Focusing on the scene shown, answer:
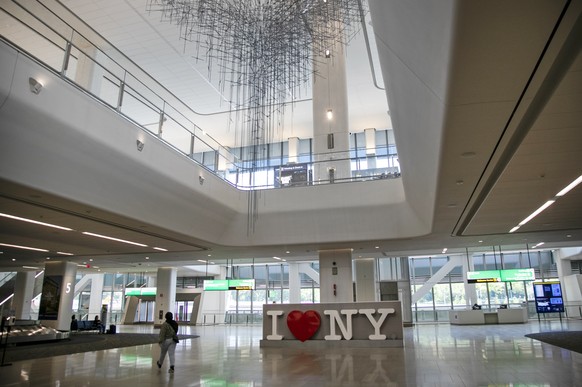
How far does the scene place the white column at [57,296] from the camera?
857 inches

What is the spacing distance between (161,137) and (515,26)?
943 centimetres

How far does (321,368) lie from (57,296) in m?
17.9

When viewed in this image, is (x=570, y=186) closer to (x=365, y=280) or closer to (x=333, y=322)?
(x=333, y=322)

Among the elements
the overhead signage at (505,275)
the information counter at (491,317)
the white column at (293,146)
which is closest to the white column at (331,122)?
the white column at (293,146)

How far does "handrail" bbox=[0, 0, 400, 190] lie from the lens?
8.04 metres

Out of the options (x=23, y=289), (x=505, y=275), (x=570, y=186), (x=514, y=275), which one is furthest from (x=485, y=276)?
(x=23, y=289)

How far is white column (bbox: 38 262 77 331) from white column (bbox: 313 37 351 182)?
14.9 metres

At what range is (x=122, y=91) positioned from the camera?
34.3 ft

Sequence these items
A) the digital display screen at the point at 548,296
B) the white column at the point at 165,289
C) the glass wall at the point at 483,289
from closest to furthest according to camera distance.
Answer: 1. the digital display screen at the point at 548,296
2. the white column at the point at 165,289
3. the glass wall at the point at 483,289

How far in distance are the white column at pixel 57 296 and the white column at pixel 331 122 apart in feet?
49.0

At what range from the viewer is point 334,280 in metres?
18.2

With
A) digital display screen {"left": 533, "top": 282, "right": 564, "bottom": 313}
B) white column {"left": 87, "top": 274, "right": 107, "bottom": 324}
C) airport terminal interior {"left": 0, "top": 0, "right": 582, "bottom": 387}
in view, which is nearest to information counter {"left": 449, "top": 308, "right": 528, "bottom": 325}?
digital display screen {"left": 533, "top": 282, "right": 564, "bottom": 313}

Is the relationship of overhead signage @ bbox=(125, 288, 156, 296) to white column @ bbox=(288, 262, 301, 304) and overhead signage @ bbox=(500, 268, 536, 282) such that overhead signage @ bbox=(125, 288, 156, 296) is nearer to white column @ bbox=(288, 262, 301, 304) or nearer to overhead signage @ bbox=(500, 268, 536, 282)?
white column @ bbox=(288, 262, 301, 304)

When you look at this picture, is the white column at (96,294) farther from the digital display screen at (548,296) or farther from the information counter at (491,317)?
the digital display screen at (548,296)
